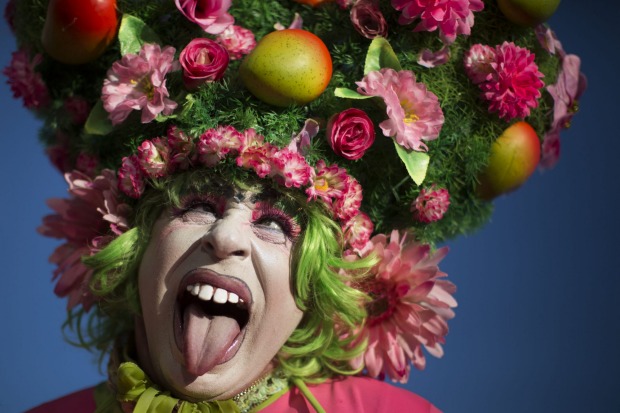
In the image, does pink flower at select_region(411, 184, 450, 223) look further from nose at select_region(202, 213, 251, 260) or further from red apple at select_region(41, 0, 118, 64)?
red apple at select_region(41, 0, 118, 64)

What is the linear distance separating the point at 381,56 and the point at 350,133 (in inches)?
7.2

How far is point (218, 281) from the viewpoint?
70.6 inches

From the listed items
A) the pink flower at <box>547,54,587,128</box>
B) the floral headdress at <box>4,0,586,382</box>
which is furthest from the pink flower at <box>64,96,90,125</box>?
the pink flower at <box>547,54,587,128</box>

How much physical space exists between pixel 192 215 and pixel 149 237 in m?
0.11

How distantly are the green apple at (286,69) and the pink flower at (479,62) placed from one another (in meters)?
0.32

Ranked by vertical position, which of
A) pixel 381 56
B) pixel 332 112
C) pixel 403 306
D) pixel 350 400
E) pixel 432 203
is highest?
pixel 381 56

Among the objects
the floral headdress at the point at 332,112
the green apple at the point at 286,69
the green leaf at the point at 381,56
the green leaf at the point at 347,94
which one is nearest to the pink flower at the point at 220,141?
the floral headdress at the point at 332,112

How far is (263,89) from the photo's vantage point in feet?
6.07

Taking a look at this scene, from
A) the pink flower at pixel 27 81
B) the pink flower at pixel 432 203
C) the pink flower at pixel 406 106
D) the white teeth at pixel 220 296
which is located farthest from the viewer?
the pink flower at pixel 27 81

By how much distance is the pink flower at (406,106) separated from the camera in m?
1.88

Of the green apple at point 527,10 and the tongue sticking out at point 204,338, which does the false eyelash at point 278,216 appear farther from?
the green apple at point 527,10

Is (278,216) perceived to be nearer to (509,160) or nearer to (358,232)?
(358,232)

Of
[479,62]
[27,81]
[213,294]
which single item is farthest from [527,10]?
[27,81]

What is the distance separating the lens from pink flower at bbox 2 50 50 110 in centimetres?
211
